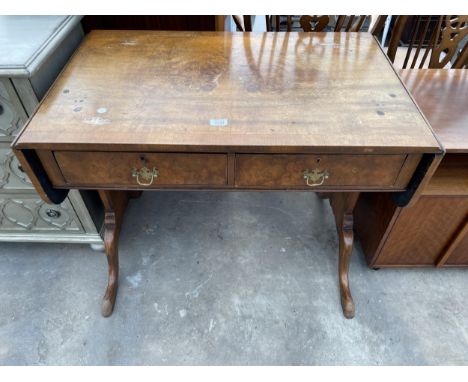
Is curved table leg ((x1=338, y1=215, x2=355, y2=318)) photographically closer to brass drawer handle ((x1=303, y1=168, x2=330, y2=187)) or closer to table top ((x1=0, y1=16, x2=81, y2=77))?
brass drawer handle ((x1=303, y1=168, x2=330, y2=187))

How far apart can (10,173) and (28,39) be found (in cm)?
47

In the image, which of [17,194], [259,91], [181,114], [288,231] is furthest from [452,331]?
[17,194]

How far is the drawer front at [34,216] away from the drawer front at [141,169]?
48 cm

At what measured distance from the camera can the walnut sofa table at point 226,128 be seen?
0.81 meters

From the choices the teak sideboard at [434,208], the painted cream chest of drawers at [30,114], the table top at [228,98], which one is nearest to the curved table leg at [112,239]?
the painted cream chest of drawers at [30,114]

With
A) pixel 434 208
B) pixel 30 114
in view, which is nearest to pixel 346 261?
pixel 434 208

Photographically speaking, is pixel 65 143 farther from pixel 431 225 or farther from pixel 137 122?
pixel 431 225

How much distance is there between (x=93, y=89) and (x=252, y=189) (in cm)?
53

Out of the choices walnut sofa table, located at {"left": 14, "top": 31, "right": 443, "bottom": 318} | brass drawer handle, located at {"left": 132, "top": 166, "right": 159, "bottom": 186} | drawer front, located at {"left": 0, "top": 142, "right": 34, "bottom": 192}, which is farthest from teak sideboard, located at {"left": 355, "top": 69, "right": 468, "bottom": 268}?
drawer front, located at {"left": 0, "top": 142, "right": 34, "bottom": 192}

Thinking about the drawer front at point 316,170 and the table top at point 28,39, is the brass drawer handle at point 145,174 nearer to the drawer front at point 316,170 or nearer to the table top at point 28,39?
the drawer front at point 316,170

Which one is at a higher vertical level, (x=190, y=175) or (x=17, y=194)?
(x=190, y=175)

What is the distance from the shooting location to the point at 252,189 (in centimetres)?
93

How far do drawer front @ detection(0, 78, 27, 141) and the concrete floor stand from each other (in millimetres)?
674

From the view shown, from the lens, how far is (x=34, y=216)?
4.50 ft
